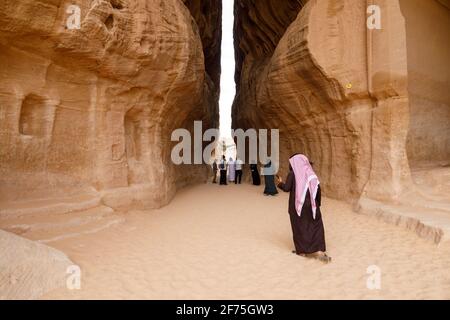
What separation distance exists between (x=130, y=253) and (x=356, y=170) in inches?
235

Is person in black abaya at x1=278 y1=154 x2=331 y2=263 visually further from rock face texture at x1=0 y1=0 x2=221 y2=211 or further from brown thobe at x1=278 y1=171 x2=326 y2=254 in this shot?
rock face texture at x1=0 y1=0 x2=221 y2=211

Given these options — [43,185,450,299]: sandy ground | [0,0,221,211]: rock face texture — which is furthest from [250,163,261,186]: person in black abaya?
[43,185,450,299]: sandy ground

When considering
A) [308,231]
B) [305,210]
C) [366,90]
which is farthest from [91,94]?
[366,90]

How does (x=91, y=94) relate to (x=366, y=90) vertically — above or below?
below

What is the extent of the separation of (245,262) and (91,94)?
16.2 feet

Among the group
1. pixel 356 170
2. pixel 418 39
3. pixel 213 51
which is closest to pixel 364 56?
pixel 418 39

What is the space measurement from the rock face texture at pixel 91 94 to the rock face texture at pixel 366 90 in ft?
10.8

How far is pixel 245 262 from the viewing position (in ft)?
14.7

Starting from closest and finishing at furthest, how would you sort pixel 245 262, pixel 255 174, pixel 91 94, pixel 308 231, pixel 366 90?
pixel 245 262 → pixel 308 231 → pixel 91 94 → pixel 366 90 → pixel 255 174

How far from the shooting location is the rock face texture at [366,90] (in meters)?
7.42

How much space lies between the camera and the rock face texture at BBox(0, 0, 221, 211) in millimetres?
5637

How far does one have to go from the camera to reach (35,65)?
5984 mm

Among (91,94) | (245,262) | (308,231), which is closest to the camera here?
(245,262)

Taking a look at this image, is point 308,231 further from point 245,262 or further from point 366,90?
point 366,90
